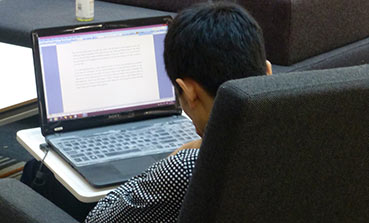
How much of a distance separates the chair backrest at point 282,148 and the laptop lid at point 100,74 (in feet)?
2.93

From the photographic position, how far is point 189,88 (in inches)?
48.3

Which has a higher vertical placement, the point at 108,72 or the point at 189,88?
the point at 189,88

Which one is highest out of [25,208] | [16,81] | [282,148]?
[282,148]

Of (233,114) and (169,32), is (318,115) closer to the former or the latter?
(233,114)

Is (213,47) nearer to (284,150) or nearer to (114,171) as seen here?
(284,150)

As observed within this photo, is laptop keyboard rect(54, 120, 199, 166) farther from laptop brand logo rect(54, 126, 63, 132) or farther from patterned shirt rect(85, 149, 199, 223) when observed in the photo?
patterned shirt rect(85, 149, 199, 223)

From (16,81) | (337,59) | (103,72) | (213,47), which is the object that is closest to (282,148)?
(213,47)

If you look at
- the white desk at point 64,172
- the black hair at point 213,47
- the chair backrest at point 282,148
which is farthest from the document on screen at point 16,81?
the chair backrest at point 282,148

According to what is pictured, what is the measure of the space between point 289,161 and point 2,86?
4.84ft

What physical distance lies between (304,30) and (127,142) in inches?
38.3

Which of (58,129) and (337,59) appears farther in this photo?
(337,59)

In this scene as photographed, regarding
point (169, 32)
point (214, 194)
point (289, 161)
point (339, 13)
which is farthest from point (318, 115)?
point (339, 13)

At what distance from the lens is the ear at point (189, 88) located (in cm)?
123

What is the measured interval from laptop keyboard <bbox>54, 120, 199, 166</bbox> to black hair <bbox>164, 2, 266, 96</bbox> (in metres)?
0.46
